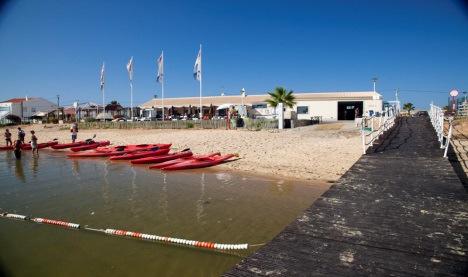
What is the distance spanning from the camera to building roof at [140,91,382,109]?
3968 cm

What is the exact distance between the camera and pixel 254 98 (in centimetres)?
4797

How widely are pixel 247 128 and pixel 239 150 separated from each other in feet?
27.4

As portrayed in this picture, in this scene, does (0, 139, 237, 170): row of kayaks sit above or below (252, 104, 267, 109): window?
below

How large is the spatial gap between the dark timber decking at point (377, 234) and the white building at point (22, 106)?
7450 cm

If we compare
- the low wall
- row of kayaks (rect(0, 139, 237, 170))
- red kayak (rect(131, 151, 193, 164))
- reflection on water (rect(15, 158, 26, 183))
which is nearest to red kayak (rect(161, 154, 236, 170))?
row of kayaks (rect(0, 139, 237, 170))

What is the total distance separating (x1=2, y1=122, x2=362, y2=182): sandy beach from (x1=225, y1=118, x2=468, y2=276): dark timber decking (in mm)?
5303

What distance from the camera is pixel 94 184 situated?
12031mm

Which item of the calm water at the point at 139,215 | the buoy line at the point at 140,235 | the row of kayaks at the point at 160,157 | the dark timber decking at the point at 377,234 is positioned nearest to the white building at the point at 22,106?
the row of kayaks at the point at 160,157

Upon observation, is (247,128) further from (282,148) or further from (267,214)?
(267,214)

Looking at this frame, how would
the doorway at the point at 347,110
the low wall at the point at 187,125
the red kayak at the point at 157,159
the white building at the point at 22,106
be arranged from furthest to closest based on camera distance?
the white building at the point at 22,106 → the doorway at the point at 347,110 → the low wall at the point at 187,125 → the red kayak at the point at 157,159

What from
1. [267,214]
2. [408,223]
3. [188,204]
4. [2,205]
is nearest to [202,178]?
A: [188,204]

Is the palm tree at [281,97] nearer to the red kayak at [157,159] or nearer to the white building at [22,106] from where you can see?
the red kayak at [157,159]

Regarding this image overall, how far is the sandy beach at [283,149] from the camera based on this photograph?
43.3 feet

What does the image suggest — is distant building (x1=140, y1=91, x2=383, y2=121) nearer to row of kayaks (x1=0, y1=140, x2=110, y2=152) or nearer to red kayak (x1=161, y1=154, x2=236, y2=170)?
row of kayaks (x1=0, y1=140, x2=110, y2=152)
